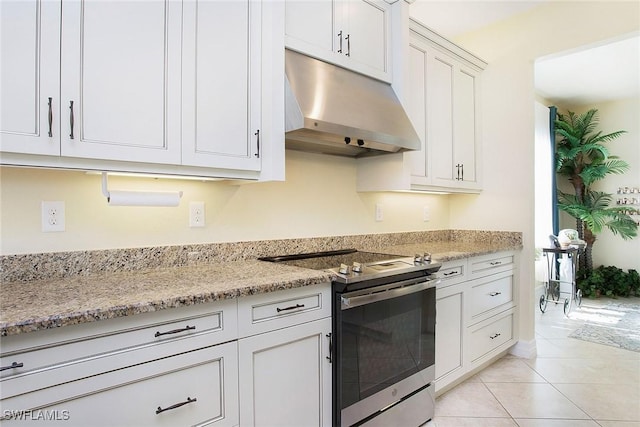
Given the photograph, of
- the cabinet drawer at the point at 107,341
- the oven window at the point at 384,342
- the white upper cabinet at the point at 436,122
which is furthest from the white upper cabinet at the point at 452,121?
the cabinet drawer at the point at 107,341

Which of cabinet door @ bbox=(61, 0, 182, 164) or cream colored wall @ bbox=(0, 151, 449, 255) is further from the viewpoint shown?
cream colored wall @ bbox=(0, 151, 449, 255)

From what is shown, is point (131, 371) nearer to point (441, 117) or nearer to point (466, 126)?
point (441, 117)

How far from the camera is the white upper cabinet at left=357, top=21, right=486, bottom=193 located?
2463mm

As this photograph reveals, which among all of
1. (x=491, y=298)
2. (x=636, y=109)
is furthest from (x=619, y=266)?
(x=491, y=298)

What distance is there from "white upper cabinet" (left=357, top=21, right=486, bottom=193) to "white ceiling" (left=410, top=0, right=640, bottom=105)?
1.07 ft

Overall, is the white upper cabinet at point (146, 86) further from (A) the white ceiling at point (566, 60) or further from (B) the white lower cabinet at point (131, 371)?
(A) the white ceiling at point (566, 60)

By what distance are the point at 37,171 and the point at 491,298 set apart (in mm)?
2764

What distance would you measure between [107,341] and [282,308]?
1.97 ft

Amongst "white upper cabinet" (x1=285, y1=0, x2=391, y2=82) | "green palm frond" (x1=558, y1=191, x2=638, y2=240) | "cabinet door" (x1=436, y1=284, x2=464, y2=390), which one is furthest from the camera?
"green palm frond" (x1=558, y1=191, x2=638, y2=240)

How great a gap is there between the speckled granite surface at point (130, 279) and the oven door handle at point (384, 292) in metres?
0.14

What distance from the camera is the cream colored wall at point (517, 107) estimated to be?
9.20 feet

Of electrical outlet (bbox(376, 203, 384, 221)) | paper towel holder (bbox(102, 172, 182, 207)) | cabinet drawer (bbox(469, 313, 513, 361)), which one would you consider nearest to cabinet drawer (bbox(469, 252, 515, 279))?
cabinet drawer (bbox(469, 313, 513, 361))

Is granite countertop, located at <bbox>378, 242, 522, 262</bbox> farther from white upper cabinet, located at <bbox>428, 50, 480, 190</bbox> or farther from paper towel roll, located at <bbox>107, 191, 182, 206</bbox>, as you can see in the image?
paper towel roll, located at <bbox>107, 191, 182, 206</bbox>

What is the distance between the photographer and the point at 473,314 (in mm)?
2492
